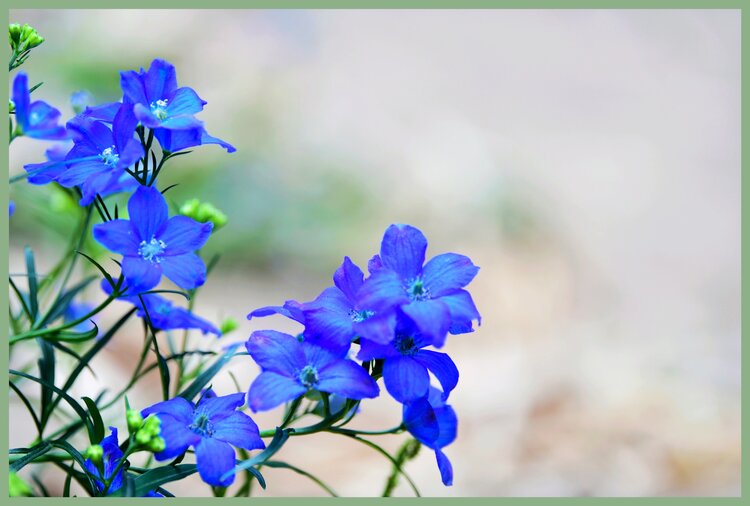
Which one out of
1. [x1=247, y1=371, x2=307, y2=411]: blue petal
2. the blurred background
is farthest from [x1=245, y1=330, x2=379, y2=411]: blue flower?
the blurred background

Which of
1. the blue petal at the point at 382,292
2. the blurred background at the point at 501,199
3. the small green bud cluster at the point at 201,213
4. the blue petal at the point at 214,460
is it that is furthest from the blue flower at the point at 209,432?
the blurred background at the point at 501,199

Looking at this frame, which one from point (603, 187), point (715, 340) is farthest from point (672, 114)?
point (715, 340)

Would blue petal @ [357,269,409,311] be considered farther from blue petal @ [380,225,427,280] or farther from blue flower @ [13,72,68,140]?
blue flower @ [13,72,68,140]

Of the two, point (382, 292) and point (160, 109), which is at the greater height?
point (160, 109)

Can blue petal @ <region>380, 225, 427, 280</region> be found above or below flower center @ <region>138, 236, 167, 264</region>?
above

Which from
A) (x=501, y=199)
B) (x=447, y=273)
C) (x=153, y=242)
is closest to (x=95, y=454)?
(x=153, y=242)

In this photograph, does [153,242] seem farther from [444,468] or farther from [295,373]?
[444,468]

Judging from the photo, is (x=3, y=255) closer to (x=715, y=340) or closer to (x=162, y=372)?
(x=162, y=372)
